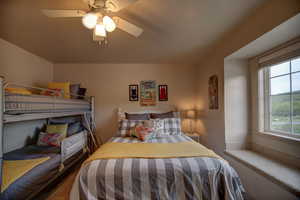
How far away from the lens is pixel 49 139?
2270 millimetres

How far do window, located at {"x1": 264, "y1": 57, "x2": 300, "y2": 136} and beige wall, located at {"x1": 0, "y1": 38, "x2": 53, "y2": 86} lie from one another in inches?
157

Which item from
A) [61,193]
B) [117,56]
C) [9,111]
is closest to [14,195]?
[61,193]

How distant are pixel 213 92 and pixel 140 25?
176cm

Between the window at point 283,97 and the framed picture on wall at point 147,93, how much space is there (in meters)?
2.12

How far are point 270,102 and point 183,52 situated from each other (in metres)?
1.63

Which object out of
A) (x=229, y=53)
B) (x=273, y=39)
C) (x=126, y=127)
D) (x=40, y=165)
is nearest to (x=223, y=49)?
(x=229, y=53)

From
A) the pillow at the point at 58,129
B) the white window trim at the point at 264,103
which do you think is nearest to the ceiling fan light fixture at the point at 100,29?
the pillow at the point at 58,129

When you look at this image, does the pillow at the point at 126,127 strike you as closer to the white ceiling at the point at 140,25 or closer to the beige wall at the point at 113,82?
the beige wall at the point at 113,82

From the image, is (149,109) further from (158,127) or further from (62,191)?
(62,191)

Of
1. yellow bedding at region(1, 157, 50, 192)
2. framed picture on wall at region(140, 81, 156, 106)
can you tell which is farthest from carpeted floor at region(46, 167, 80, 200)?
framed picture on wall at region(140, 81, 156, 106)

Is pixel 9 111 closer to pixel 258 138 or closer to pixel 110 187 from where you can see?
pixel 110 187

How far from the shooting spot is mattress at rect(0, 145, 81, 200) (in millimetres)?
1285

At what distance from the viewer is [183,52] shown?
268 cm

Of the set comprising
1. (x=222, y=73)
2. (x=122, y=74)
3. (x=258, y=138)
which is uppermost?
(x=122, y=74)
